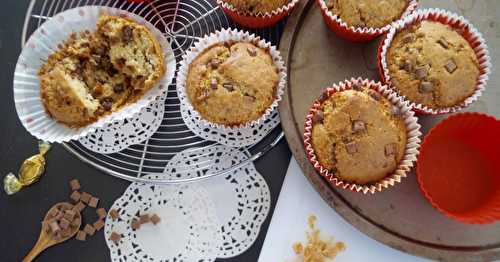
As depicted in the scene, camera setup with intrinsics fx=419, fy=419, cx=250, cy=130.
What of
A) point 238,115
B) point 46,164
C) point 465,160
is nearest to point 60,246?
point 46,164

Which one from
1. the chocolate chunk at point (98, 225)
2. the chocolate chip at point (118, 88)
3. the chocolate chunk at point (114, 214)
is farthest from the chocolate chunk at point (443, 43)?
the chocolate chunk at point (98, 225)

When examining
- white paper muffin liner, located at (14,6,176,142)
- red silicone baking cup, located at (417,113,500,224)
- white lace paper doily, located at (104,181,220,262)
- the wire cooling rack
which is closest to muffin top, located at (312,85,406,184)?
red silicone baking cup, located at (417,113,500,224)

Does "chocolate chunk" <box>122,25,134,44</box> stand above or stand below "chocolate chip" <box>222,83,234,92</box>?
above

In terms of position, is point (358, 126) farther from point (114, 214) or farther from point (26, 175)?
point (26, 175)

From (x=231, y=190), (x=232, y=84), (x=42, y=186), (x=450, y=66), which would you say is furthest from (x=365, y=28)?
(x=42, y=186)

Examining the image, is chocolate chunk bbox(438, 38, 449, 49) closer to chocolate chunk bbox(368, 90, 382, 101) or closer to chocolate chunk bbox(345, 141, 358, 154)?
chocolate chunk bbox(368, 90, 382, 101)

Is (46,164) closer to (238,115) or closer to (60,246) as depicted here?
(60,246)
